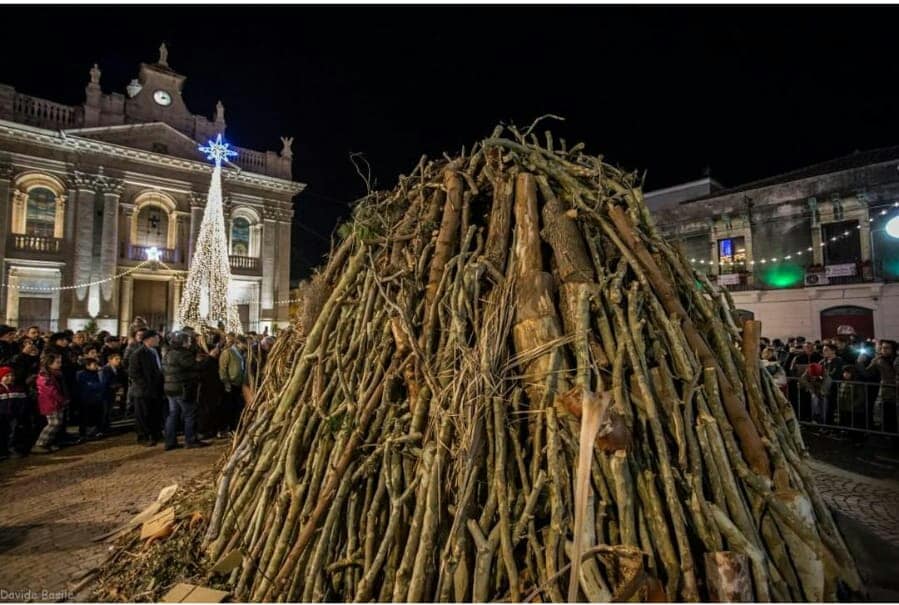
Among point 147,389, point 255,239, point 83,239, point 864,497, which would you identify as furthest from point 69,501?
point 255,239

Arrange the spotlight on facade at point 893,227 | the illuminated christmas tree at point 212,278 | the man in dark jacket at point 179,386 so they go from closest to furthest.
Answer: the man in dark jacket at point 179,386 → the spotlight on facade at point 893,227 → the illuminated christmas tree at point 212,278

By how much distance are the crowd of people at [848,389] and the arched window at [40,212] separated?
30394 millimetres

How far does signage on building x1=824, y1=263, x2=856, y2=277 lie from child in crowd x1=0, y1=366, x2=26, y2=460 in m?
27.9

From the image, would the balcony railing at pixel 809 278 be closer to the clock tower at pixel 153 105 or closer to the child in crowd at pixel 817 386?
the child in crowd at pixel 817 386

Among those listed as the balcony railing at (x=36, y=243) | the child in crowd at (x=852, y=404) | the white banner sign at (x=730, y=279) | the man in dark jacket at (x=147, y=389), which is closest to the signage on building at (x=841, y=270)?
the white banner sign at (x=730, y=279)

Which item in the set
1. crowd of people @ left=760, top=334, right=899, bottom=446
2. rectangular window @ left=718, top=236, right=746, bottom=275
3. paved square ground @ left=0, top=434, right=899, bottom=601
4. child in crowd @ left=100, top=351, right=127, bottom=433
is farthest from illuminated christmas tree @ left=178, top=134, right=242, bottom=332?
rectangular window @ left=718, top=236, right=746, bottom=275

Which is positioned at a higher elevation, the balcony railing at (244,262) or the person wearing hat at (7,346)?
the balcony railing at (244,262)

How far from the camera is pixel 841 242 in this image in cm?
2116

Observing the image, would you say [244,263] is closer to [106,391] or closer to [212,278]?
[212,278]

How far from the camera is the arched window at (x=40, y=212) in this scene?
22844mm

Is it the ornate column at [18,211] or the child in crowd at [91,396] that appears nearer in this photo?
the child in crowd at [91,396]

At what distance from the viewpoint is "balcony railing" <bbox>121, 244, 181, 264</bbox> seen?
2477 cm

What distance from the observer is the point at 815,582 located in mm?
2852

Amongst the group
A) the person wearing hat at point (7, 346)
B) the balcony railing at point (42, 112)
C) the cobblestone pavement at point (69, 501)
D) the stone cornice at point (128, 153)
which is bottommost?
the cobblestone pavement at point (69, 501)
